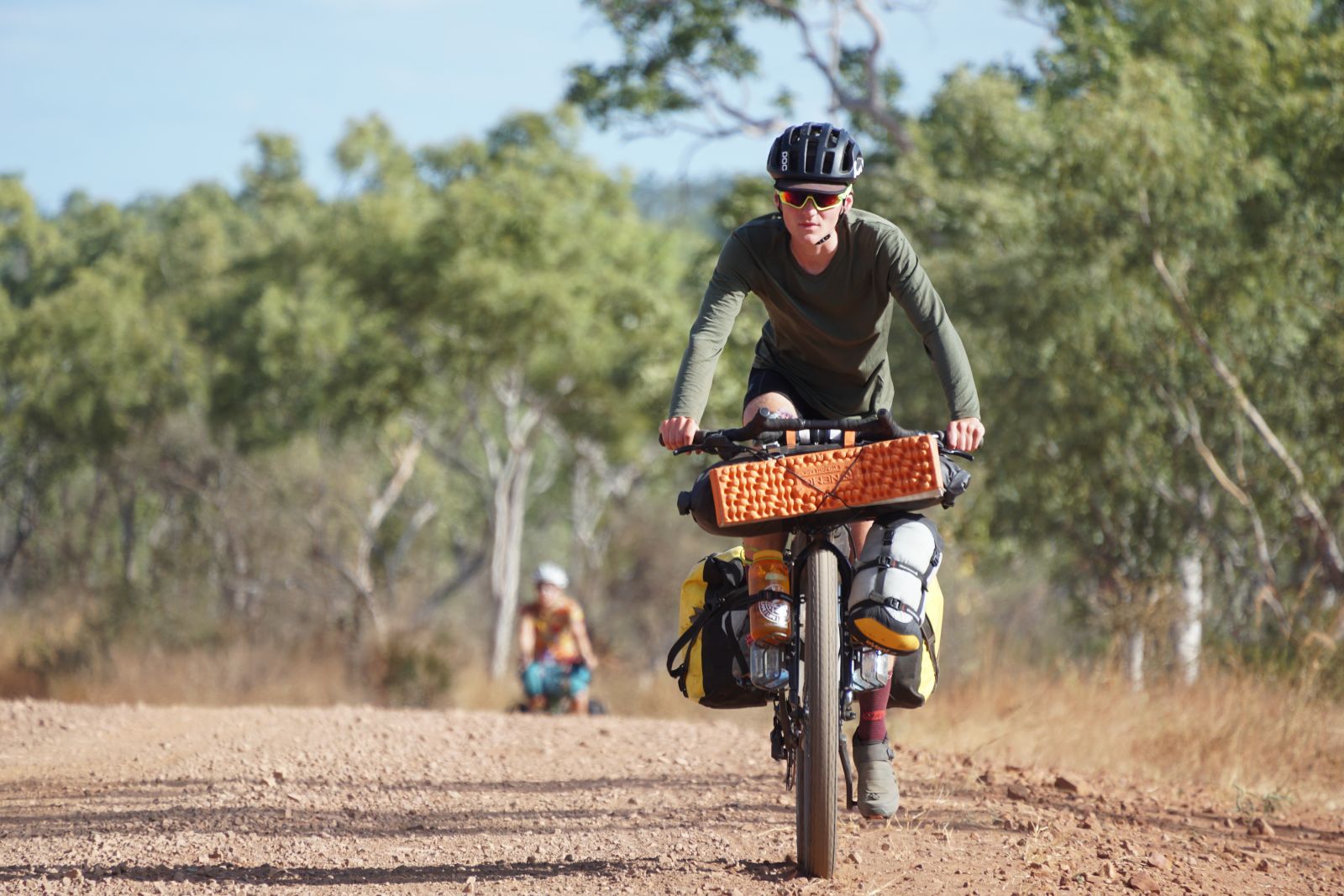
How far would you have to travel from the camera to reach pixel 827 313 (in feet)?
15.8

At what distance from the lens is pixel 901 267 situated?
182 inches

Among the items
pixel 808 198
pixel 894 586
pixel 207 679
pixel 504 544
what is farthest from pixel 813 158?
pixel 504 544

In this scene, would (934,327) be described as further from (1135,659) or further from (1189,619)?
(1189,619)

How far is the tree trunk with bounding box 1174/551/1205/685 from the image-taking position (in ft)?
30.8

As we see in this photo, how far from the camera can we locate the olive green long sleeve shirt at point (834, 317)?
4574 mm

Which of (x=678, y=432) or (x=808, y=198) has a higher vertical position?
A: (x=808, y=198)

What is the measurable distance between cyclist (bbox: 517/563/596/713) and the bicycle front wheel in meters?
7.73

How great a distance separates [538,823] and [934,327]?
2469 millimetres

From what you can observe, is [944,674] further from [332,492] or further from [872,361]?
[332,492]

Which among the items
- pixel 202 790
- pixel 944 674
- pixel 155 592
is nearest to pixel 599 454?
pixel 155 592

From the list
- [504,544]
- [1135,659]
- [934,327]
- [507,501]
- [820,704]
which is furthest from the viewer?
[507,501]

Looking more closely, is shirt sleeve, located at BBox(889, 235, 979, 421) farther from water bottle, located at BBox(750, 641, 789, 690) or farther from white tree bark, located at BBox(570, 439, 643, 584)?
white tree bark, located at BBox(570, 439, 643, 584)

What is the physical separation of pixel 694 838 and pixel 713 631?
91 centimetres

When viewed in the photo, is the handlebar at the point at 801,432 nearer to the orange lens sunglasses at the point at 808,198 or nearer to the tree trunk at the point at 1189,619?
the orange lens sunglasses at the point at 808,198
